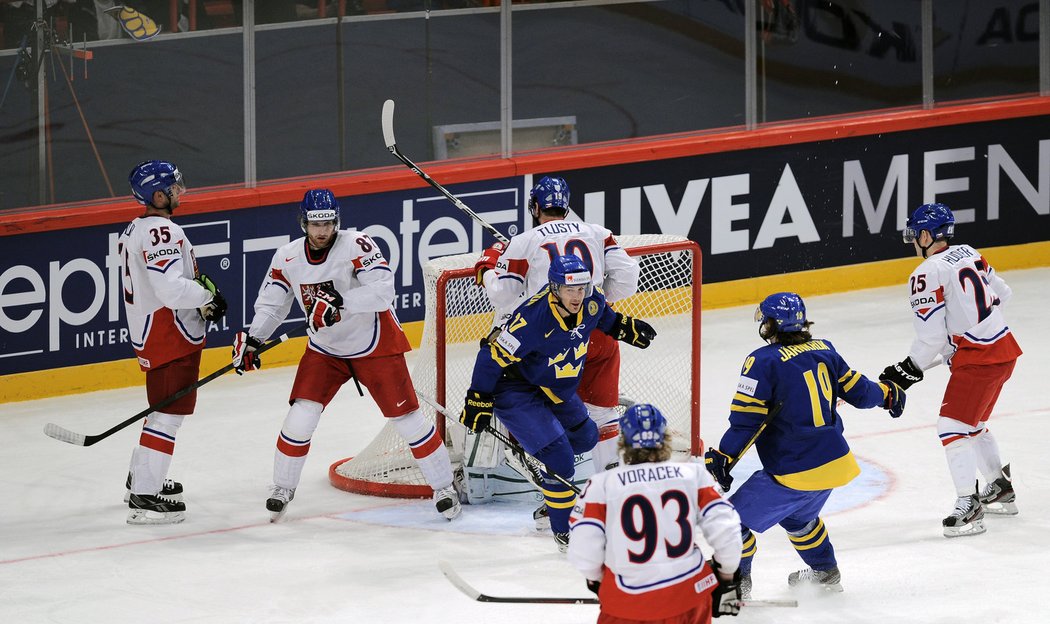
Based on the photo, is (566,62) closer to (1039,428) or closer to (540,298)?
(1039,428)

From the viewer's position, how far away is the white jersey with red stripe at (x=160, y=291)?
666 cm

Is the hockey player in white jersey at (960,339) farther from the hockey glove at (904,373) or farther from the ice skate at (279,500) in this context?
the ice skate at (279,500)

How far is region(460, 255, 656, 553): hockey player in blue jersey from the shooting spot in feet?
19.9

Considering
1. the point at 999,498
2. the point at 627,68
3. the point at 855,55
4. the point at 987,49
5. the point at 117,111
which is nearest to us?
the point at 999,498

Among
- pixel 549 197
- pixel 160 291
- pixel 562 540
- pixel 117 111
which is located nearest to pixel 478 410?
pixel 562 540

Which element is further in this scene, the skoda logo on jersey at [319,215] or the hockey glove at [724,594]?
the skoda logo on jersey at [319,215]

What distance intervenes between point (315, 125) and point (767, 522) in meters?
4.71

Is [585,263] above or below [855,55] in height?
below

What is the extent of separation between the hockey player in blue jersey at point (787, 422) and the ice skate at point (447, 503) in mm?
1488

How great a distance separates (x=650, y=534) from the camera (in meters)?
4.43

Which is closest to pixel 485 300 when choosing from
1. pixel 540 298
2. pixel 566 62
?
pixel 540 298

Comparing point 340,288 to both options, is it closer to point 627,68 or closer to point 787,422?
point 787,422

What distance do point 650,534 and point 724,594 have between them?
33cm

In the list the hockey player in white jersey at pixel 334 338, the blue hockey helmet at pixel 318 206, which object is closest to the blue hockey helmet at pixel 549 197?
the hockey player in white jersey at pixel 334 338
